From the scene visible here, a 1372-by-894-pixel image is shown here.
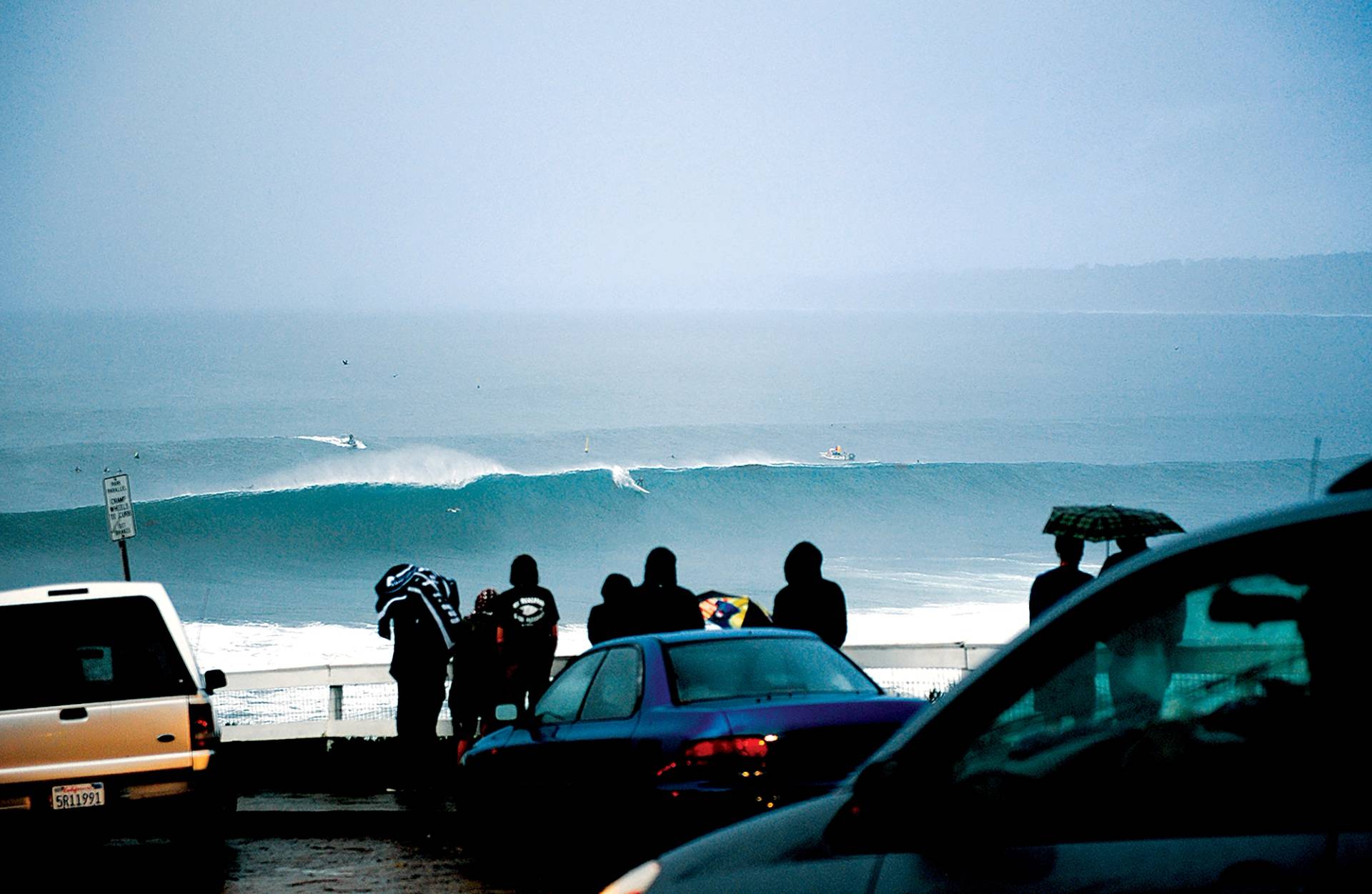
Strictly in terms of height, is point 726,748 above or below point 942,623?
above

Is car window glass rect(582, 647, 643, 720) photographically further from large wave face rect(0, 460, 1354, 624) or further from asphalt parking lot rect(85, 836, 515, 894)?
large wave face rect(0, 460, 1354, 624)

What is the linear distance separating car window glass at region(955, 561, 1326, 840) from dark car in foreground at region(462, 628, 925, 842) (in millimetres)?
3589

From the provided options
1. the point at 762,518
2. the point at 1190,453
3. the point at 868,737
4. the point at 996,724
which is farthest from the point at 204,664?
the point at 1190,453

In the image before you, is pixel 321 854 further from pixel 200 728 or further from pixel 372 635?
pixel 372 635

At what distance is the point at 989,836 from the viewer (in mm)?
2283

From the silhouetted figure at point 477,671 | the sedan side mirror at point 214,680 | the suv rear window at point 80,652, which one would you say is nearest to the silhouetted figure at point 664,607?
the silhouetted figure at point 477,671

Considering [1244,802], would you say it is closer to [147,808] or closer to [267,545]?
[147,808]

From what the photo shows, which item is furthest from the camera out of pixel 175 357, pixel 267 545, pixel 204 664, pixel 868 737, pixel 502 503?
pixel 175 357

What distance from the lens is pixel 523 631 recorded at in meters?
11.6

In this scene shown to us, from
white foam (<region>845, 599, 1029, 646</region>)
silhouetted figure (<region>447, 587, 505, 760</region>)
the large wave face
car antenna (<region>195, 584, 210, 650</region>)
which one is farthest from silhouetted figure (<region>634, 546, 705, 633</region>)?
the large wave face

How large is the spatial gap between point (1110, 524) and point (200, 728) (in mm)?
7010

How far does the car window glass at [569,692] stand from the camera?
25.2 ft

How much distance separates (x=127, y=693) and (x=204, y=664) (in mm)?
20315

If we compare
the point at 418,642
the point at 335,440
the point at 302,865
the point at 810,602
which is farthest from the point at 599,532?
the point at 302,865
